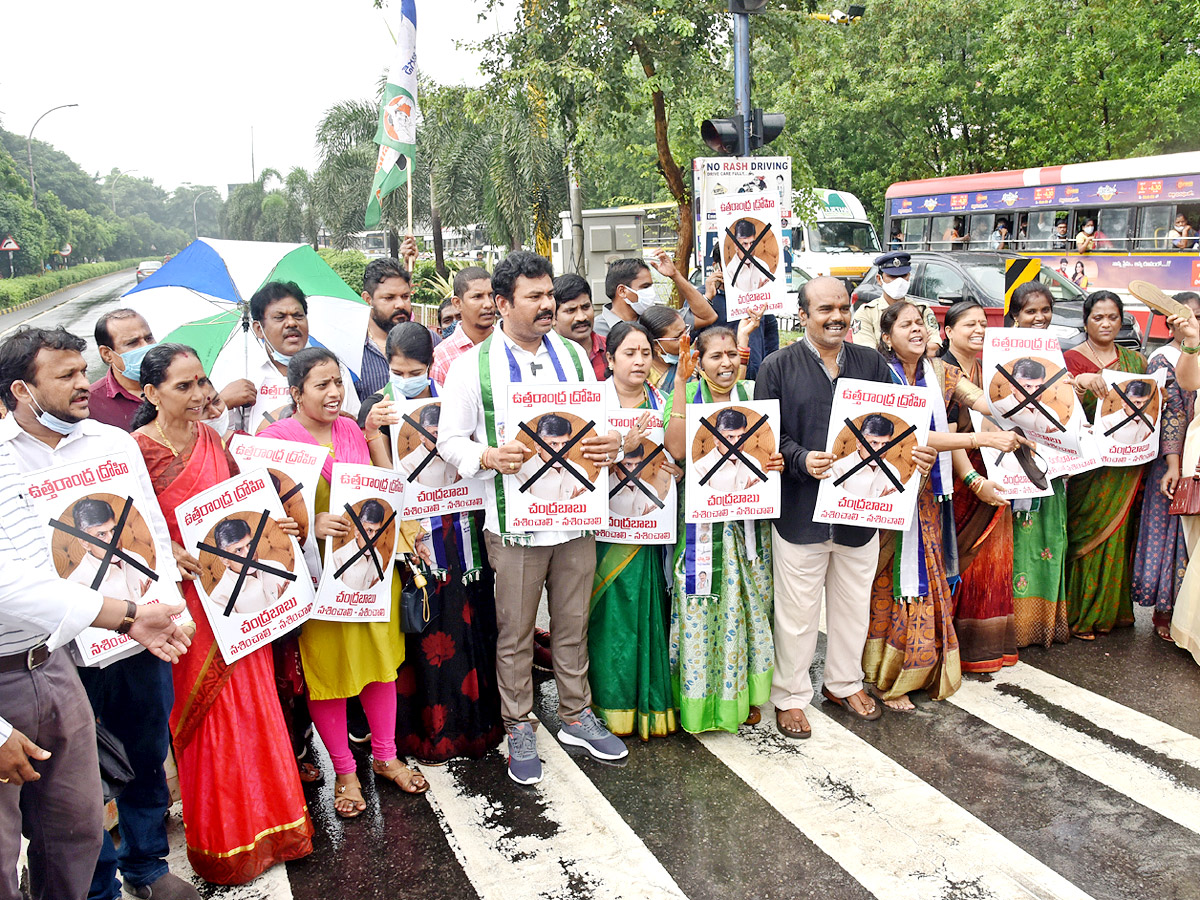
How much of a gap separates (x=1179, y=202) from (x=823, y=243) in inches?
289

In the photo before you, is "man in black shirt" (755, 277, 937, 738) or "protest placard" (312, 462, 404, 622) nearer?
"protest placard" (312, 462, 404, 622)

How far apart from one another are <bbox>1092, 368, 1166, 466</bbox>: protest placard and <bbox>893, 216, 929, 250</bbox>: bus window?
17.4 meters

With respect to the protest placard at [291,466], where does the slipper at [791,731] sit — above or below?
below

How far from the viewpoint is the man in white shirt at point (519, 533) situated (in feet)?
12.4

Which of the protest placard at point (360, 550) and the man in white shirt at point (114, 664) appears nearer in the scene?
the man in white shirt at point (114, 664)

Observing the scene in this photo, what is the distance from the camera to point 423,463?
3.94 m

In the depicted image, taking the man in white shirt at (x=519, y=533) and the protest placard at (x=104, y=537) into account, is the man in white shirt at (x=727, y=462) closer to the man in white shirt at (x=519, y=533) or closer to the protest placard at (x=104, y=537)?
the man in white shirt at (x=519, y=533)

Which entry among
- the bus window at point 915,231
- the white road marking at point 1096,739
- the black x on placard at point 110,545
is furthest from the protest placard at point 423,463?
the bus window at point 915,231

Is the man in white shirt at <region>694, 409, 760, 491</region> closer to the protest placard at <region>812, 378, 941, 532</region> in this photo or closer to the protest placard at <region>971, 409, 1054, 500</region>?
the protest placard at <region>812, 378, 941, 532</region>

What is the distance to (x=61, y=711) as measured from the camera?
2662mm

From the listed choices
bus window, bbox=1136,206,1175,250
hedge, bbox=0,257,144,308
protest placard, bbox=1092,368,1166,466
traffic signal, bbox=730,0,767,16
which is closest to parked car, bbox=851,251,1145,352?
bus window, bbox=1136,206,1175,250

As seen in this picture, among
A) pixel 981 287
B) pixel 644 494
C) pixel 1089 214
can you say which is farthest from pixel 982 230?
pixel 644 494

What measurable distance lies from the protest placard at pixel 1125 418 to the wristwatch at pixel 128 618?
15.0 ft

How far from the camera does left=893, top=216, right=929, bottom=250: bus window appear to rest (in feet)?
70.1
